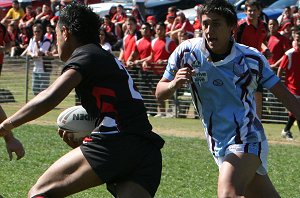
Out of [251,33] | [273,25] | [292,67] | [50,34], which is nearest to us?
[251,33]

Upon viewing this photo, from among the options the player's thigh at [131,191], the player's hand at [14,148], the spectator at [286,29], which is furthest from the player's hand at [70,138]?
the spectator at [286,29]

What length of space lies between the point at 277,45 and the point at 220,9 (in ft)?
37.9

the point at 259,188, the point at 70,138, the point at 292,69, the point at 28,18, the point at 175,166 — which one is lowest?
the point at 28,18

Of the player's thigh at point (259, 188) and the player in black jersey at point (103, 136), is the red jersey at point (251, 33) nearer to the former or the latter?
the player's thigh at point (259, 188)

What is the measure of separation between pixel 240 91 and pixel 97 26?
4.30 feet

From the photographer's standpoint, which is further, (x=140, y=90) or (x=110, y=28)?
(x=110, y=28)

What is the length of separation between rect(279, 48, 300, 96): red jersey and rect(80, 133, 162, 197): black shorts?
10.2 meters

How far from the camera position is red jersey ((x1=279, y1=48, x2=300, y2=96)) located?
52.0ft

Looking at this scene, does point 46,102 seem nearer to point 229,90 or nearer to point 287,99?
point 229,90

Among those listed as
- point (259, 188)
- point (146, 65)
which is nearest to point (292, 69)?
point (146, 65)

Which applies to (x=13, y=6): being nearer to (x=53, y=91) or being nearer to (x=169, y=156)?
(x=169, y=156)

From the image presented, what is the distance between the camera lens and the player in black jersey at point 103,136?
571cm

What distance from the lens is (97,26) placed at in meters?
5.99

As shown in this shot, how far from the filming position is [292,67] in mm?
16000
